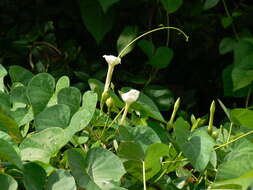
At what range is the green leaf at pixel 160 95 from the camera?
4.96ft

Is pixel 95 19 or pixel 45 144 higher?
pixel 45 144

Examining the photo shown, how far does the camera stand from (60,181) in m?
0.59

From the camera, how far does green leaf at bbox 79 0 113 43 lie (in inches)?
63.7

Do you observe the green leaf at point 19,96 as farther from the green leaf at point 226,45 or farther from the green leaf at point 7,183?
the green leaf at point 226,45

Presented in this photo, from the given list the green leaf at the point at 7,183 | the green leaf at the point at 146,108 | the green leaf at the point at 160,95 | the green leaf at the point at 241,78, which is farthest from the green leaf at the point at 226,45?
the green leaf at the point at 7,183

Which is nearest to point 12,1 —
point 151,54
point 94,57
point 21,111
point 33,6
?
point 33,6

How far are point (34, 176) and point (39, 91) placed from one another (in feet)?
0.66

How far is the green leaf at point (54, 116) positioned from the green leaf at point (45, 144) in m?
0.04

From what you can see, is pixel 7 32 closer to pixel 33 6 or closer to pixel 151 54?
pixel 33 6

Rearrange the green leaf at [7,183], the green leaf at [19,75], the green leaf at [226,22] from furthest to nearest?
the green leaf at [226,22], the green leaf at [19,75], the green leaf at [7,183]

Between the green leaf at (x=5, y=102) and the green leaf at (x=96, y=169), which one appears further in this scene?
the green leaf at (x=5, y=102)


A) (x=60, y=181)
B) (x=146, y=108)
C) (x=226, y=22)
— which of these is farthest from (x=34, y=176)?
(x=226, y=22)

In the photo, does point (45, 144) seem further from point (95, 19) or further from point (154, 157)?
point (95, 19)

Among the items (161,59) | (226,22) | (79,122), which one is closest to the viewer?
(79,122)
